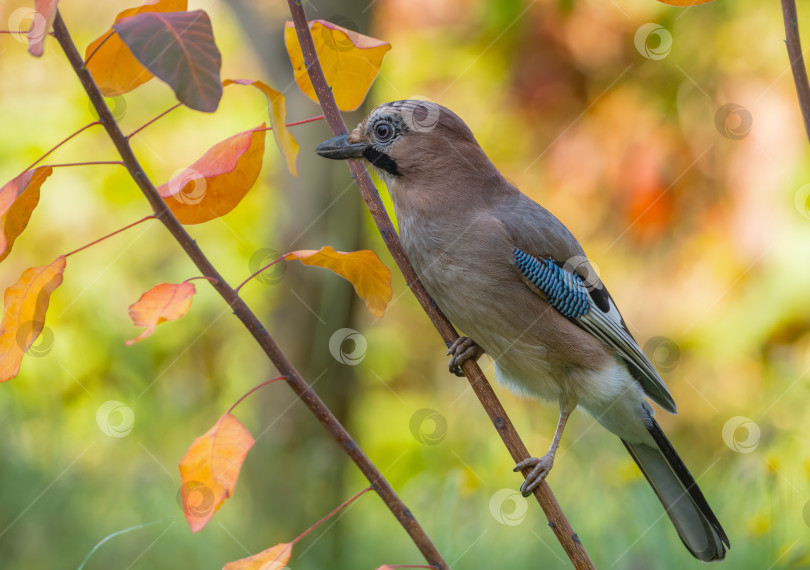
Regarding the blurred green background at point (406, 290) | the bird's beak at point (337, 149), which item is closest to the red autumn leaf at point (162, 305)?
the bird's beak at point (337, 149)

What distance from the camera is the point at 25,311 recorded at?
910 millimetres

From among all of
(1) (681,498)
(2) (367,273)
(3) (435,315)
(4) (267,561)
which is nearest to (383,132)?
(3) (435,315)

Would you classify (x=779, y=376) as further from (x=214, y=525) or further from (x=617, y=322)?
(x=214, y=525)

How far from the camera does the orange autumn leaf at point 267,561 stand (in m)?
0.91

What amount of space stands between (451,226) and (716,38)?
104 inches

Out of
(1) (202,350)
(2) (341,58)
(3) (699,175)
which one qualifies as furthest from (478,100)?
(2) (341,58)

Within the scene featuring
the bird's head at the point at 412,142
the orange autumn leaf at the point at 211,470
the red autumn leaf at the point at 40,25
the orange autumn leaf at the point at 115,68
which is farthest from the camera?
the bird's head at the point at 412,142

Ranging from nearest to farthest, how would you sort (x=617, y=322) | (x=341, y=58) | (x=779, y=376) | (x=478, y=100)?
1. (x=341, y=58)
2. (x=617, y=322)
3. (x=779, y=376)
4. (x=478, y=100)

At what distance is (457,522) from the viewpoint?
96.7 inches

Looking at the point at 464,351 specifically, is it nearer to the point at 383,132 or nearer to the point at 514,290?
the point at 514,290

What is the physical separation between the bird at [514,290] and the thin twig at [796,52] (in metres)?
0.82

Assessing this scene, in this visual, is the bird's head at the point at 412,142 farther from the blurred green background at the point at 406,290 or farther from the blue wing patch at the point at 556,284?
the blurred green background at the point at 406,290

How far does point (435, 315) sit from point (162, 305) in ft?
2.15

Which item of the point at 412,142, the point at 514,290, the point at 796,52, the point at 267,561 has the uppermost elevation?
the point at 796,52
